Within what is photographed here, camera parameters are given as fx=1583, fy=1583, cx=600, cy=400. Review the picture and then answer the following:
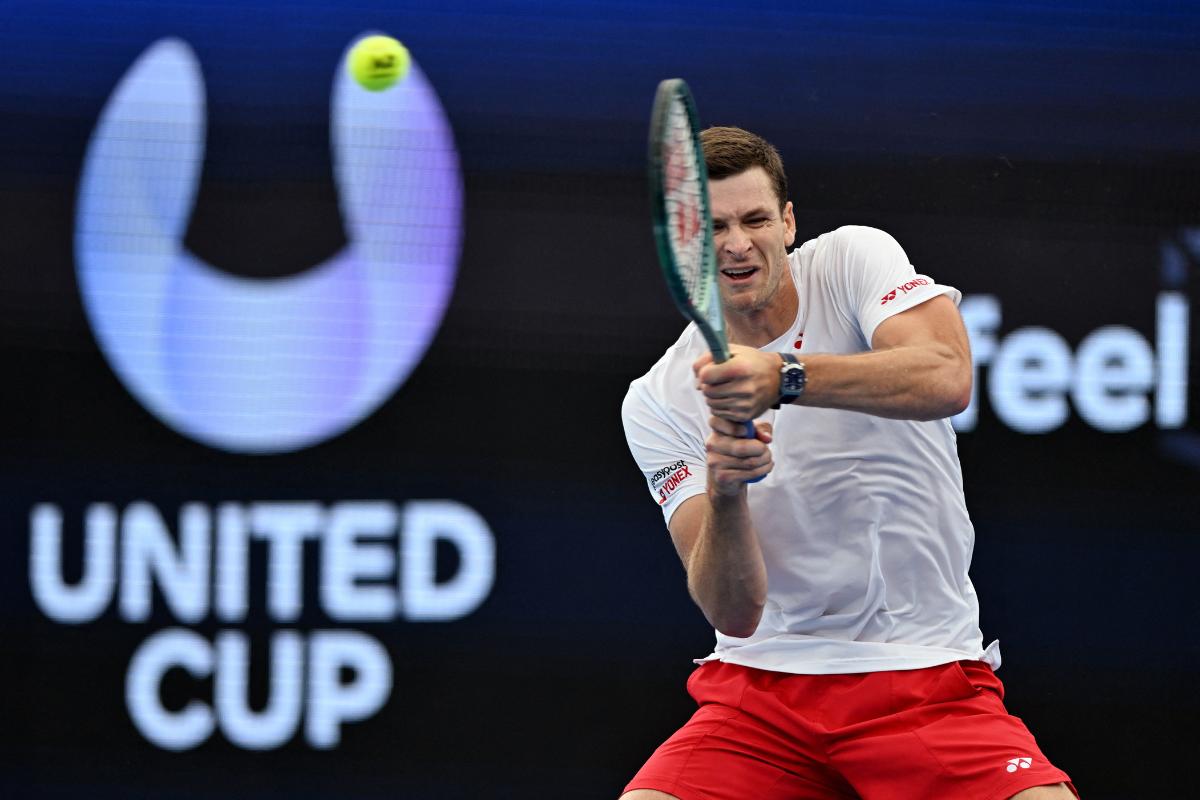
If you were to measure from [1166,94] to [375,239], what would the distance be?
6.07 feet

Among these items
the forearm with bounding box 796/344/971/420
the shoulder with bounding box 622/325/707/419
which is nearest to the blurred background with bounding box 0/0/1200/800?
the shoulder with bounding box 622/325/707/419

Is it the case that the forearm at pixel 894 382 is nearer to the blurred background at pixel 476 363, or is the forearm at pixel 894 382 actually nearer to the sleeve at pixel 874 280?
the sleeve at pixel 874 280

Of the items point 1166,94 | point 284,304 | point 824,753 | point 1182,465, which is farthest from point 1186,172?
point 284,304

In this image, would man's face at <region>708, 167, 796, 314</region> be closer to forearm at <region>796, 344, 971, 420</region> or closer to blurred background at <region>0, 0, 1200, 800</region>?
forearm at <region>796, 344, 971, 420</region>

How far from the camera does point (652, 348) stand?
3656 mm

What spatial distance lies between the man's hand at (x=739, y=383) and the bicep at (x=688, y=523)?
1.88ft

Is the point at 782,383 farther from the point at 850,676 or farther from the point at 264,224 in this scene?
the point at 264,224

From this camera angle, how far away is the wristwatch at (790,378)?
2193mm

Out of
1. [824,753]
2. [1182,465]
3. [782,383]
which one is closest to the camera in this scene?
[782,383]

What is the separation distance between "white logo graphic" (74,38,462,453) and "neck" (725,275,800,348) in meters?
1.12

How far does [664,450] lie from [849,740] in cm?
60

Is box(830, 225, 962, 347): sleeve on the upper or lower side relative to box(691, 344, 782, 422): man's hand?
upper

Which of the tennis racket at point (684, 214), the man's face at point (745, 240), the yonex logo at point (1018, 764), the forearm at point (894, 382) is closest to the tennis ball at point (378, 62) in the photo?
the man's face at point (745, 240)

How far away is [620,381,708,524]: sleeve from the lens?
9.10ft
